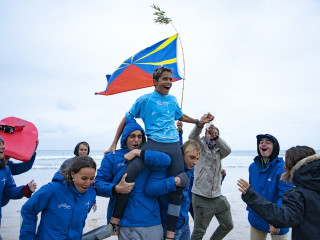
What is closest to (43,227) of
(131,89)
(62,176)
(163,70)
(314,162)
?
(62,176)

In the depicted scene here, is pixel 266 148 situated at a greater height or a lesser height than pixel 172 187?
greater

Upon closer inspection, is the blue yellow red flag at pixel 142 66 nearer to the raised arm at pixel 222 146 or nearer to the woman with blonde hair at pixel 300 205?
the raised arm at pixel 222 146

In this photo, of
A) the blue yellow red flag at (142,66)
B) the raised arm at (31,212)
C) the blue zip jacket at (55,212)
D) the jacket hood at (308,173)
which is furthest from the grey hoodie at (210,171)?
the raised arm at (31,212)

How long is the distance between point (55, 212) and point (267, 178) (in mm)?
2821

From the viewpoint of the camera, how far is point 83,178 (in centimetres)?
277

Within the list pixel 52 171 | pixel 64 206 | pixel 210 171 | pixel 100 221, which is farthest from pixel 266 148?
pixel 52 171

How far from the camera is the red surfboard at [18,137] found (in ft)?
11.4

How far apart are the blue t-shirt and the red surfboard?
1.34m

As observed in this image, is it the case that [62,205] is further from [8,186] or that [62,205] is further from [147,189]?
[8,186]

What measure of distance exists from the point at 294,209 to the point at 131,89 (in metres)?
3.64

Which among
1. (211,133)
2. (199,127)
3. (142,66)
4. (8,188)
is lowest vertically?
(8,188)

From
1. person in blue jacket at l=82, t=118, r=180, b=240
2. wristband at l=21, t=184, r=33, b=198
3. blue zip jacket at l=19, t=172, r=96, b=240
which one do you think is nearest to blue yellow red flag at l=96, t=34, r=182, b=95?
wristband at l=21, t=184, r=33, b=198

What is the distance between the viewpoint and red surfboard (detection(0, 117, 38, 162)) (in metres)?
3.47

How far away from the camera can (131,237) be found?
2.77 m
